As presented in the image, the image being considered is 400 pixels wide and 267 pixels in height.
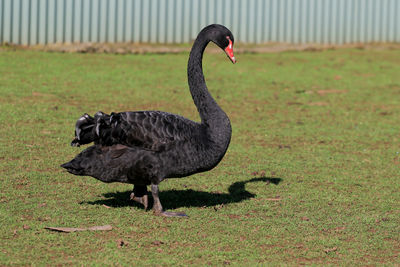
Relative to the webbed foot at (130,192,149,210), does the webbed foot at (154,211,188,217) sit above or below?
below

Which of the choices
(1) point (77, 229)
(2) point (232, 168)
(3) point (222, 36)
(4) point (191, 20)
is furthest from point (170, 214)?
(4) point (191, 20)

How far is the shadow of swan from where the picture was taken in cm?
716

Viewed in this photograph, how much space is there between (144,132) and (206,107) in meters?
0.83

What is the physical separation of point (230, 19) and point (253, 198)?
1102 centimetres

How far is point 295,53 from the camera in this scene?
59.4 ft

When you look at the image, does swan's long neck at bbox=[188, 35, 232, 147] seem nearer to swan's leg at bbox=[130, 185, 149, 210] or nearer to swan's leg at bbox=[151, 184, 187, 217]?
swan's leg at bbox=[151, 184, 187, 217]

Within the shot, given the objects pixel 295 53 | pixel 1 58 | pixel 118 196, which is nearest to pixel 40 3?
pixel 1 58

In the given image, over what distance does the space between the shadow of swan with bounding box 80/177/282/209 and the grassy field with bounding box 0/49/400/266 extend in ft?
0.08

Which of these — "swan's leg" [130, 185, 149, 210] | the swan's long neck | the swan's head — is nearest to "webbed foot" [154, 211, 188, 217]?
"swan's leg" [130, 185, 149, 210]

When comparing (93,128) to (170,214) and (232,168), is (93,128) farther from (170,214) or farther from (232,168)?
(232,168)

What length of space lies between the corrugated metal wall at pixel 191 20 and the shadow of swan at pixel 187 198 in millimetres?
9951

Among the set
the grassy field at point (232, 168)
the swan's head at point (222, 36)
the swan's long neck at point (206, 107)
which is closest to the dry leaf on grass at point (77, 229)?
the grassy field at point (232, 168)

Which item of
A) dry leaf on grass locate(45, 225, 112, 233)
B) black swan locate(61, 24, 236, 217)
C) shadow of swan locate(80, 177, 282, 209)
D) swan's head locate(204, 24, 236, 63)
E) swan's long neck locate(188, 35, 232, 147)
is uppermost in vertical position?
swan's head locate(204, 24, 236, 63)

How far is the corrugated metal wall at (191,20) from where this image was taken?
16422 mm
